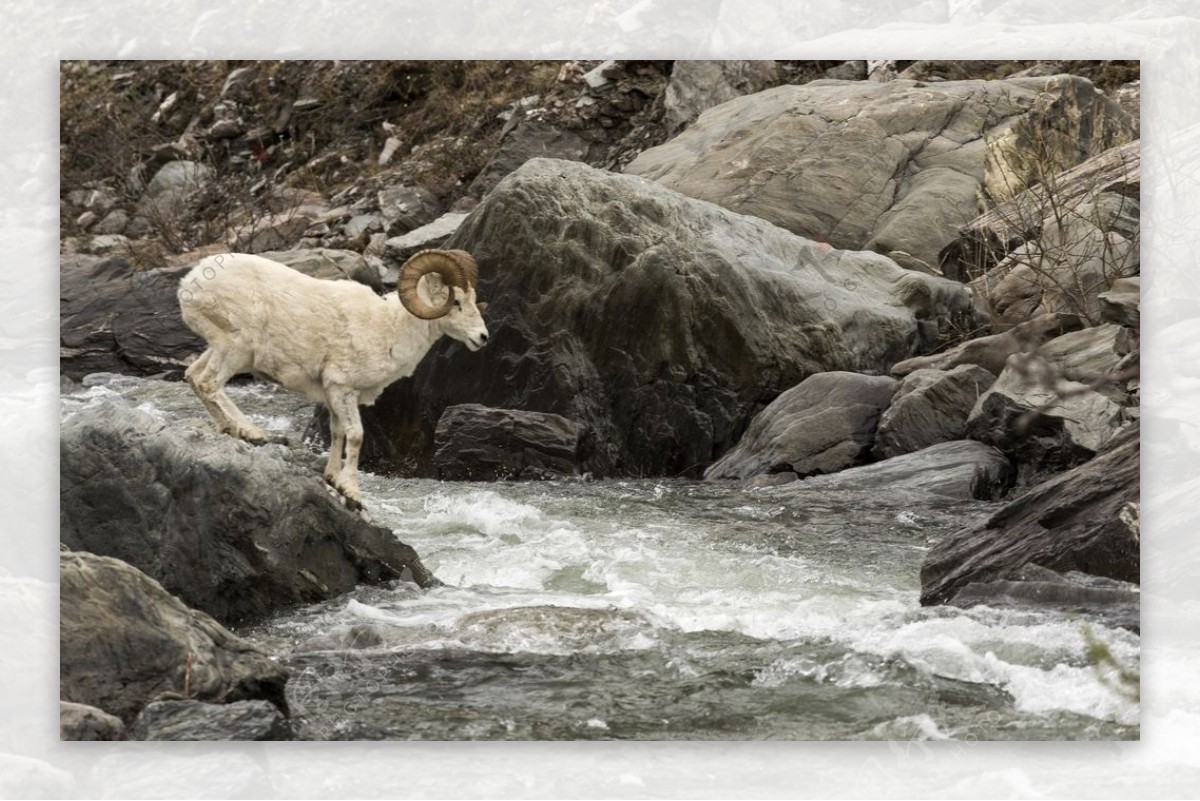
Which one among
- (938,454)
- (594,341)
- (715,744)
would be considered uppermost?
(594,341)

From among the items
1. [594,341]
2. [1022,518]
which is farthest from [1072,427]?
[594,341]

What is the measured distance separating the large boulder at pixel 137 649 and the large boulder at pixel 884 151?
179 inches

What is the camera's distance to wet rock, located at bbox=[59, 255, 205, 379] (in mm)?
9070

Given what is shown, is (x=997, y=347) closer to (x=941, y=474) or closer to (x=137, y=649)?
(x=941, y=474)

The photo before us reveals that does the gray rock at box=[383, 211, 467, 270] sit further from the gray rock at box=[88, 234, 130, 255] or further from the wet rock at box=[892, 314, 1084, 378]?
the wet rock at box=[892, 314, 1084, 378]

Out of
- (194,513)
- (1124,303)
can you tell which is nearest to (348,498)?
(194,513)

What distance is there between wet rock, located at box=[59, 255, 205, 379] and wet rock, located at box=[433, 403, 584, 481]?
5.27 feet

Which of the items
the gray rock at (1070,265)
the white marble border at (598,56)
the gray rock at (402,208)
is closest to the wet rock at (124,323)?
the white marble border at (598,56)

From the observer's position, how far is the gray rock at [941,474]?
9.53 meters

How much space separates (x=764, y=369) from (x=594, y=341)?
1116 mm

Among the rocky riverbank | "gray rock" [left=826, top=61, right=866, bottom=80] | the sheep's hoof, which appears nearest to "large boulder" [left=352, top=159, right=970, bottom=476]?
the rocky riverbank

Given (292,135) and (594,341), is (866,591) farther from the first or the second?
(292,135)

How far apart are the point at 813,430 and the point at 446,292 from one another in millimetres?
2466

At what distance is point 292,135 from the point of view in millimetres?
9984
